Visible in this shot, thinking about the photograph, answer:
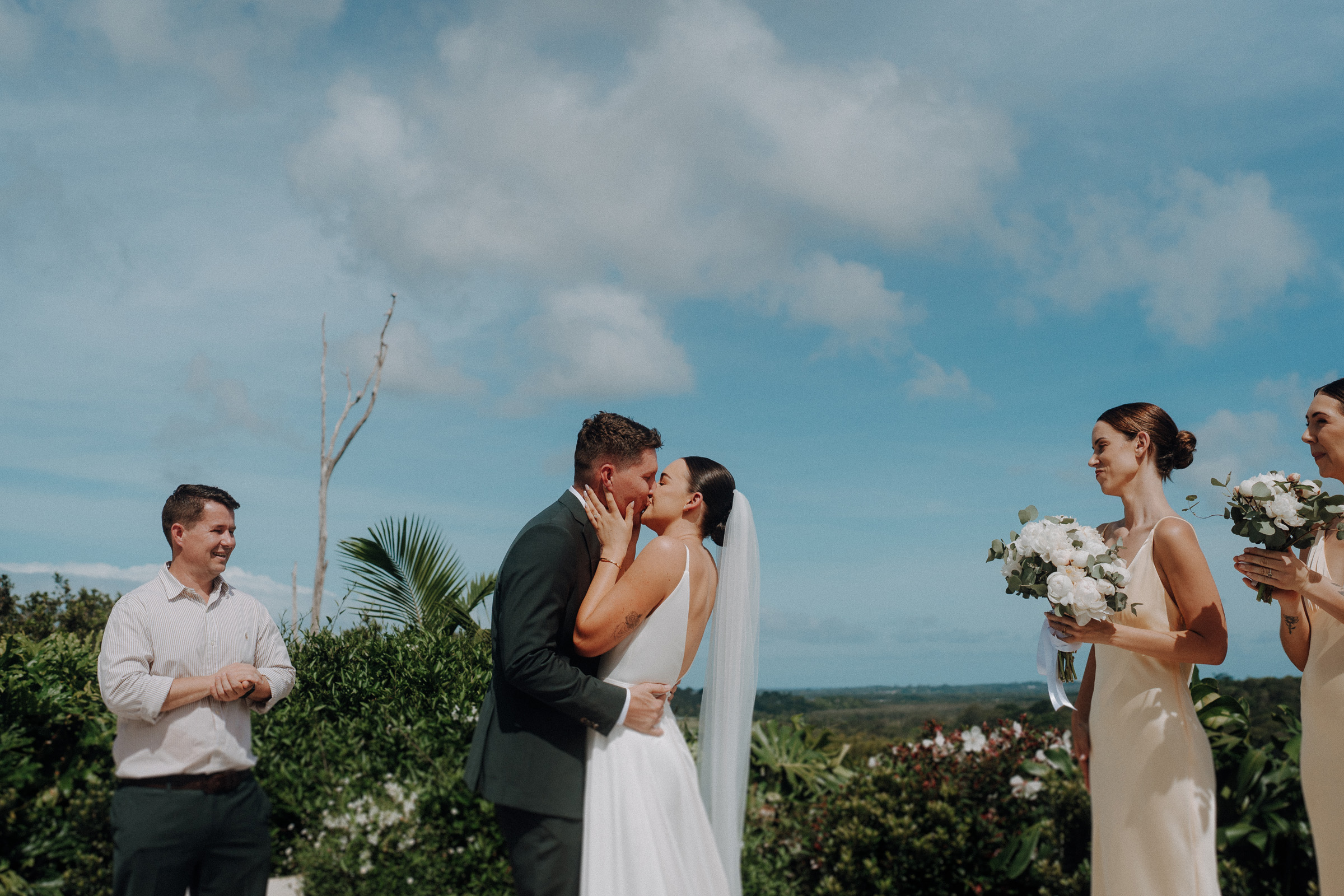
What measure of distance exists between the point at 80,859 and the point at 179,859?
159 centimetres

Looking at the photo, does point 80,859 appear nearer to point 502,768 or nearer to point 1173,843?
point 502,768

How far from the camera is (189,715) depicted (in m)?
4.13

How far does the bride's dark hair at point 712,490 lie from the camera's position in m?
4.09

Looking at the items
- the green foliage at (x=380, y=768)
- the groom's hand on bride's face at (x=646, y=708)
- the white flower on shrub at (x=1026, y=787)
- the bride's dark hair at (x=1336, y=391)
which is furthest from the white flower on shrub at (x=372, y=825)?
the bride's dark hair at (x=1336, y=391)

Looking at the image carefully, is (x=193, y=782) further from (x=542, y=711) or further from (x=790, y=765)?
(x=790, y=765)

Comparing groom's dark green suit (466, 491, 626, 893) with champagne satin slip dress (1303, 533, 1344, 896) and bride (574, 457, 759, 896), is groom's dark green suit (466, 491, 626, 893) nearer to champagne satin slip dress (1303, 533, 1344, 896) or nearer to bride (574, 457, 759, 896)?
bride (574, 457, 759, 896)

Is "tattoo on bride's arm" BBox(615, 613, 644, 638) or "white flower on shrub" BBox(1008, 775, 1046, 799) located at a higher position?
"tattoo on bride's arm" BBox(615, 613, 644, 638)

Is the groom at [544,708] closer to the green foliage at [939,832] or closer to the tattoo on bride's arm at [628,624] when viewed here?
the tattoo on bride's arm at [628,624]

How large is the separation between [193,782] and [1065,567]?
383 cm

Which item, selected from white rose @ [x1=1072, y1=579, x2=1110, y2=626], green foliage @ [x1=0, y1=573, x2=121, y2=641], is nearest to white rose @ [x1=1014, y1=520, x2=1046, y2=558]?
white rose @ [x1=1072, y1=579, x2=1110, y2=626]

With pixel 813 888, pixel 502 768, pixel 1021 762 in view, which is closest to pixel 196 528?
pixel 502 768

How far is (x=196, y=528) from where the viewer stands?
169 inches

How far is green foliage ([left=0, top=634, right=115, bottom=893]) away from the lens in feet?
16.3

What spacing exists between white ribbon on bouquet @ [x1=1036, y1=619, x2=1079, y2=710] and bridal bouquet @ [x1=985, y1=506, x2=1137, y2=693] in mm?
204
